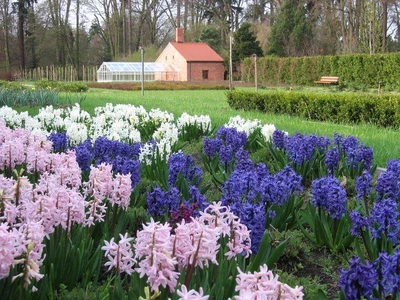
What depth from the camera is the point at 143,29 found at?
54.1m

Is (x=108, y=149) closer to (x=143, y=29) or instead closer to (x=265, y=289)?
(x=265, y=289)

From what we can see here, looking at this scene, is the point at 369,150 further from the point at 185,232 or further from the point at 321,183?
the point at 185,232

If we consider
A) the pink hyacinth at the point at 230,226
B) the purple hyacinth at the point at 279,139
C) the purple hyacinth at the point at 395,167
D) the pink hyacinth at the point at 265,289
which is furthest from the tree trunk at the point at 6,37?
the pink hyacinth at the point at 265,289

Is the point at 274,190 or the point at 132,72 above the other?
the point at 132,72

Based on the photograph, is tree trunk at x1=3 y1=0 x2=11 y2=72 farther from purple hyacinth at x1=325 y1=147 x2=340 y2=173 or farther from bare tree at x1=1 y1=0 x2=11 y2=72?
purple hyacinth at x1=325 y1=147 x2=340 y2=173

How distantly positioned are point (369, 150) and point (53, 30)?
47500mm

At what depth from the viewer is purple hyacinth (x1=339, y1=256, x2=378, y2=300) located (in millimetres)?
1696

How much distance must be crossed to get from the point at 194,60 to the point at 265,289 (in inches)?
1703

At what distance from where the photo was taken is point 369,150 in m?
4.75

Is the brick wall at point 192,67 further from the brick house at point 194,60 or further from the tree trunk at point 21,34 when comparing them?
the tree trunk at point 21,34

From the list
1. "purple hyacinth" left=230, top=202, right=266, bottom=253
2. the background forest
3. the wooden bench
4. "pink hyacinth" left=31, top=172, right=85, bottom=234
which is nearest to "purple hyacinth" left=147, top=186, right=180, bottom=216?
"purple hyacinth" left=230, top=202, right=266, bottom=253

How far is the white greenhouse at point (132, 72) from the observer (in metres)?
41.8

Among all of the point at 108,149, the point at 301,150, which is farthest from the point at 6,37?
the point at 301,150

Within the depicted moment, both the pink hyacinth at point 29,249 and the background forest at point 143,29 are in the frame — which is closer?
the pink hyacinth at point 29,249
